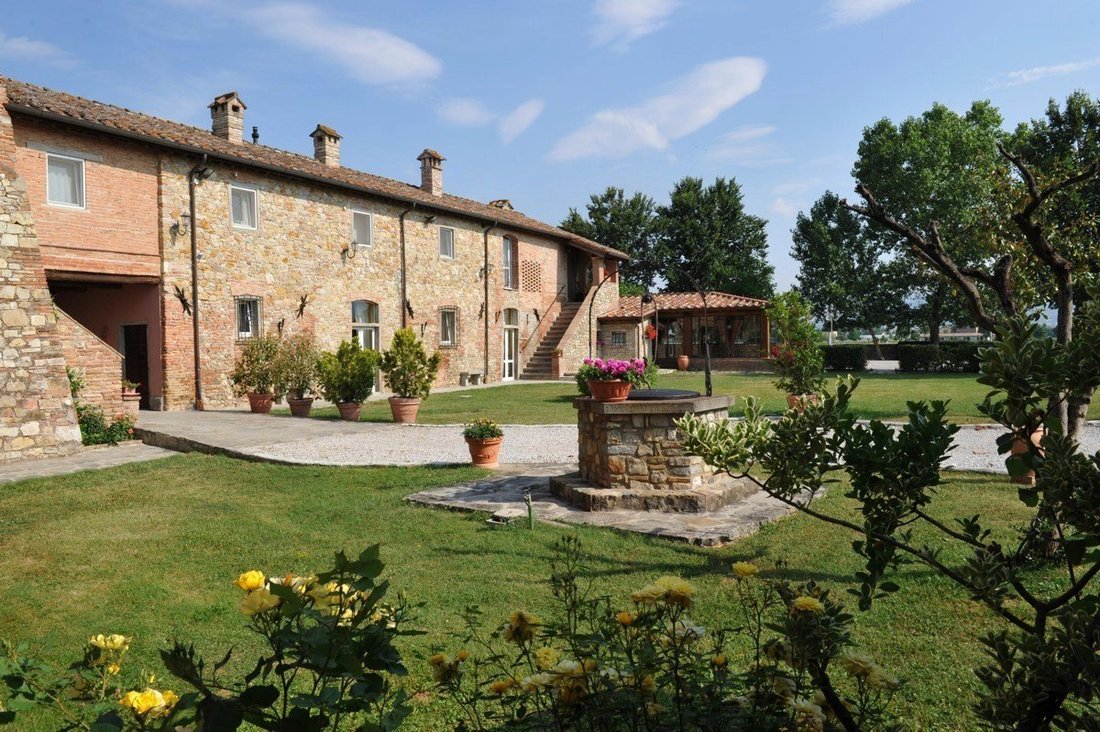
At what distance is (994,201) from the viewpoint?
10164 mm

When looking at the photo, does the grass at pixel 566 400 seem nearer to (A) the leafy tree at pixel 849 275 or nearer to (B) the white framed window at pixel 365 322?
(B) the white framed window at pixel 365 322

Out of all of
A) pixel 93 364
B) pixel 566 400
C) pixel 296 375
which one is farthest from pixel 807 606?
pixel 566 400

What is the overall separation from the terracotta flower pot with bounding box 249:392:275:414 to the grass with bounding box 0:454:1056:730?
272 inches

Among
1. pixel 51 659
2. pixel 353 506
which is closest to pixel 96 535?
pixel 353 506

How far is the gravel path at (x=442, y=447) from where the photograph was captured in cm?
951

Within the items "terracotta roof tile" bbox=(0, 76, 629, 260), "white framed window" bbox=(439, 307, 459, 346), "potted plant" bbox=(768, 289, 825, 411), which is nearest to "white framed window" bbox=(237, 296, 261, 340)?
"terracotta roof tile" bbox=(0, 76, 629, 260)

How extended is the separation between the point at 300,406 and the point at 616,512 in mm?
10373

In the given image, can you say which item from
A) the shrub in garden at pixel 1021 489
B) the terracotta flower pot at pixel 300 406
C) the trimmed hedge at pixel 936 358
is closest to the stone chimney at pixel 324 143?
the terracotta flower pot at pixel 300 406

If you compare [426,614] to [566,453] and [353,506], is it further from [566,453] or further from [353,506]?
[566,453]

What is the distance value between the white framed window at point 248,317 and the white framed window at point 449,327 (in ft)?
23.8

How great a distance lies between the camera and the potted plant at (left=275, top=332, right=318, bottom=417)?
15.0 meters

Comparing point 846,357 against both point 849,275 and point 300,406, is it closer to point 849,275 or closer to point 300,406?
point 849,275

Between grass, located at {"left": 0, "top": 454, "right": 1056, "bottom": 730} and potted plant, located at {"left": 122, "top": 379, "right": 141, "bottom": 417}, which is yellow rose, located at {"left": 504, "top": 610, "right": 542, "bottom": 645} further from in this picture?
potted plant, located at {"left": 122, "top": 379, "right": 141, "bottom": 417}

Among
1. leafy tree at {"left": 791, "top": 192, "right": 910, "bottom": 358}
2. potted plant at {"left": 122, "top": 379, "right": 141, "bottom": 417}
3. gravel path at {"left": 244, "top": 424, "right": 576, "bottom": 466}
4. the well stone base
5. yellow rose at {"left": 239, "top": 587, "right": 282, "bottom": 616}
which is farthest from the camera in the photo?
leafy tree at {"left": 791, "top": 192, "right": 910, "bottom": 358}
